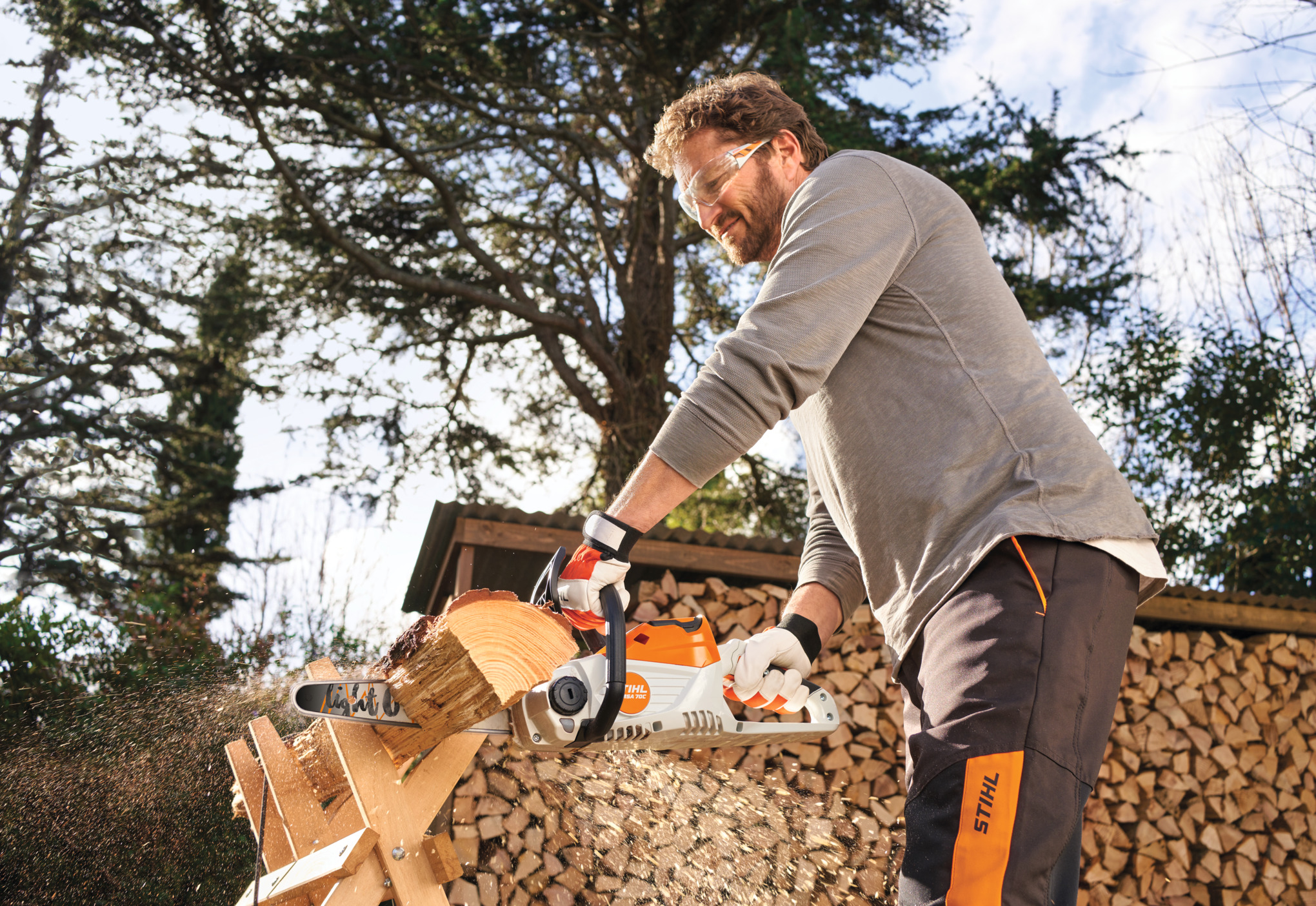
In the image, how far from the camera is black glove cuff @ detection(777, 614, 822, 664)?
1742 mm

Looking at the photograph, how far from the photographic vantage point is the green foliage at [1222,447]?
8133 millimetres

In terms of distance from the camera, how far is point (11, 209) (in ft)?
35.6

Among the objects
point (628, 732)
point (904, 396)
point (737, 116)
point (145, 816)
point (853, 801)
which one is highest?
point (737, 116)

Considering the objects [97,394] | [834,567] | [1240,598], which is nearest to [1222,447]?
[1240,598]

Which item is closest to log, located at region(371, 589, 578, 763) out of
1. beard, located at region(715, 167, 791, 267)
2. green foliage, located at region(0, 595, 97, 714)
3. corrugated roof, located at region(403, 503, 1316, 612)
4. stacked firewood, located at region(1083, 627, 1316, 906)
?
beard, located at region(715, 167, 791, 267)

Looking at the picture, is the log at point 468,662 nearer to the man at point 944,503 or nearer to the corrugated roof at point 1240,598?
the man at point 944,503

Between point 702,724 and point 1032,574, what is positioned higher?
point 1032,574

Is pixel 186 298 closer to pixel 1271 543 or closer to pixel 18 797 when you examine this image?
pixel 18 797

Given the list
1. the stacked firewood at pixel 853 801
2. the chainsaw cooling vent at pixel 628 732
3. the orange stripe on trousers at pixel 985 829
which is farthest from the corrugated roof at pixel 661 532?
the orange stripe on trousers at pixel 985 829

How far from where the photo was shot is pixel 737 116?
1789 millimetres

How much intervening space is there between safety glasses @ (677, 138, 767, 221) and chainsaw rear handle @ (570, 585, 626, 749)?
0.86m

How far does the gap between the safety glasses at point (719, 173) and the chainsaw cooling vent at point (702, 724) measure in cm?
99

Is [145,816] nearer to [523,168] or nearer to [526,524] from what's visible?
[526,524]

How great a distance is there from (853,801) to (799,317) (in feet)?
11.2
